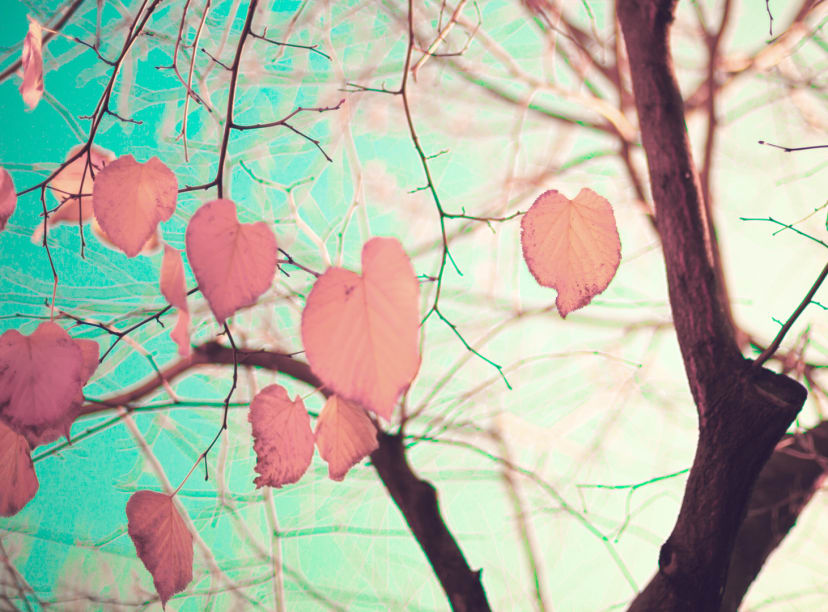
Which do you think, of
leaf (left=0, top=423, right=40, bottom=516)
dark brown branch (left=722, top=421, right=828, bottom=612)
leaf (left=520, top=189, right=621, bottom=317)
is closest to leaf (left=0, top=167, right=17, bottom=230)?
leaf (left=0, top=423, right=40, bottom=516)

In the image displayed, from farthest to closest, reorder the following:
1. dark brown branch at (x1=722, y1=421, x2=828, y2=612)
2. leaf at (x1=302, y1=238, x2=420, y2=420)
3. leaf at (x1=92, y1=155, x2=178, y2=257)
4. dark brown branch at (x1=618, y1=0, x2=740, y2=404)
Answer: dark brown branch at (x1=722, y1=421, x2=828, y2=612)
dark brown branch at (x1=618, y1=0, x2=740, y2=404)
leaf at (x1=92, y1=155, x2=178, y2=257)
leaf at (x1=302, y1=238, x2=420, y2=420)

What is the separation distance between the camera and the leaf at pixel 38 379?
34 centimetres

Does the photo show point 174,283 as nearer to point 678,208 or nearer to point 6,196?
point 6,196

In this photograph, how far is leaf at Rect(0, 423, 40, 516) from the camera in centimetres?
39

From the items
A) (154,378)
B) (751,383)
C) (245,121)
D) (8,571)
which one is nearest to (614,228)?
(751,383)

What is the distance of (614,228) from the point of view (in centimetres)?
38

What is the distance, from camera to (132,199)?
1.22 ft

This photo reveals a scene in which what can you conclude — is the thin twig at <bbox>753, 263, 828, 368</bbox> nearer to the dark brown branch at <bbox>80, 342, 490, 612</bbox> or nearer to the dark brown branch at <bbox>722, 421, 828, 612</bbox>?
the dark brown branch at <bbox>722, 421, 828, 612</bbox>

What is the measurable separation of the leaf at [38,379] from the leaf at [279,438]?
0.12m

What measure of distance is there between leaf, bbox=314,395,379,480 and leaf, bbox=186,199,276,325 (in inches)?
5.3

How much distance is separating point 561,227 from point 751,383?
34 centimetres

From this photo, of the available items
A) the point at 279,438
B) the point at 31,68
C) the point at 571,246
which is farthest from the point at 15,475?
the point at 571,246

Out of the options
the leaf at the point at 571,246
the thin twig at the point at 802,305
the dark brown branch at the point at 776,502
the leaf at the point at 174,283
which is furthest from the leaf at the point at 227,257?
the dark brown branch at the point at 776,502

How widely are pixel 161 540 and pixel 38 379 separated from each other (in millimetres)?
142
